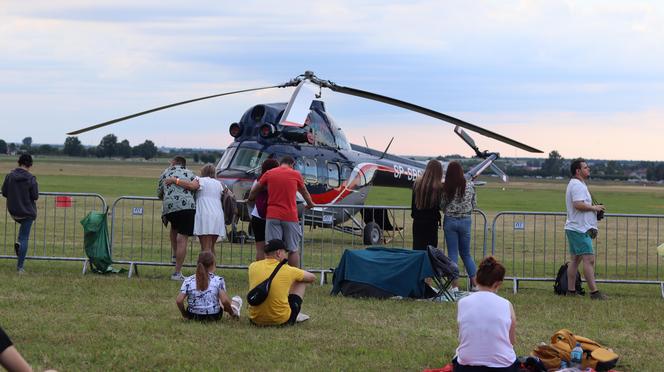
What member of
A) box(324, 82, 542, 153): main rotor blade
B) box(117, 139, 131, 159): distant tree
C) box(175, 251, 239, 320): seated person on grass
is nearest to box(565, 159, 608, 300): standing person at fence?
box(324, 82, 542, 153): main rotor blade

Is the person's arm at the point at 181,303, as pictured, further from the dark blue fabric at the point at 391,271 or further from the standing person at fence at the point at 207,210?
the standing person at fence at the point at 207,210

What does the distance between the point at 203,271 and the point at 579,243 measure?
522cm

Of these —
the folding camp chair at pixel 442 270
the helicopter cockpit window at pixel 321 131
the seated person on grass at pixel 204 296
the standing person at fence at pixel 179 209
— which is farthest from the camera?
the helicopter cockpit window at pixel 321 131

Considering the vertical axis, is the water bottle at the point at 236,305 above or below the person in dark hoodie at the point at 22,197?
below

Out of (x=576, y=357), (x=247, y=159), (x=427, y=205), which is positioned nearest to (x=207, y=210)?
(x=427, y=205)

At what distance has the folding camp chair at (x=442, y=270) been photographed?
12.1m

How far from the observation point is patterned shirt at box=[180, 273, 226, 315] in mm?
9891

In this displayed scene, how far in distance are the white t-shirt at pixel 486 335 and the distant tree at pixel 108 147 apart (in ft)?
493

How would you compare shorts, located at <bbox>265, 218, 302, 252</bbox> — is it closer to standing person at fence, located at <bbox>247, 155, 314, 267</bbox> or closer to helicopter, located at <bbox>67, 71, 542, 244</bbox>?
standing person at fence, located at <bbox>247, 155, 314, 267</bbox>

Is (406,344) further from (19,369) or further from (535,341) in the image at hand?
(19,369)

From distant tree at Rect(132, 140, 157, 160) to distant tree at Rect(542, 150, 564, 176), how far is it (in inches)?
2237

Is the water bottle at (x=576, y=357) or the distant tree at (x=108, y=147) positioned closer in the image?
the water bottle at (x=576, y=357)

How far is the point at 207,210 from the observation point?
42.5 ft

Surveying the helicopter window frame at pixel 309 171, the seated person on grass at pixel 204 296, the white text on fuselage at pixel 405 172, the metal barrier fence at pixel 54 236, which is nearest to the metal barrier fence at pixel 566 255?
the white text on fuselage at pixel 405 172
